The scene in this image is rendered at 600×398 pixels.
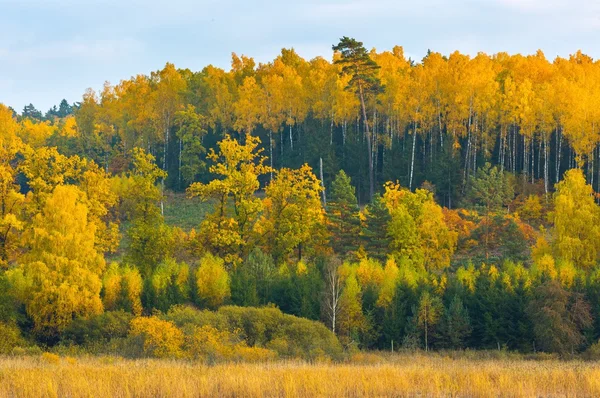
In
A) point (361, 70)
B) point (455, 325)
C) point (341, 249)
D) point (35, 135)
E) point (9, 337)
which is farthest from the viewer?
point (35, 135)

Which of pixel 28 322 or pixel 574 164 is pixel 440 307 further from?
pixel 574 164

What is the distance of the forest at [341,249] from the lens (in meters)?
30.7

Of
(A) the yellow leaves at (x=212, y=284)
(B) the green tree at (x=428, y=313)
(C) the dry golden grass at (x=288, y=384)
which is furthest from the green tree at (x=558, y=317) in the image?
(C) the dry golden grass at (x=288, y=384)

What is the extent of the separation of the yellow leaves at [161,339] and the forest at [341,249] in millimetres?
69

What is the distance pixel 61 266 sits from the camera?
31984 millimetres

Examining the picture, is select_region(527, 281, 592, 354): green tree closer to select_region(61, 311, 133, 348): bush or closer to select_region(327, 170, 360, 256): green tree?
select_region(327, 170, 360, 256): green tree

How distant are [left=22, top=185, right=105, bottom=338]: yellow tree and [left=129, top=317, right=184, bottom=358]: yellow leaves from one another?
20.2 ft

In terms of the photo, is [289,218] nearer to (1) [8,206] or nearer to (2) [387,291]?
(2) [387,291]

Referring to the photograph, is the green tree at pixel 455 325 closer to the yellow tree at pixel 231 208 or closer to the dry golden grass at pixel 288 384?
the yellow tree at pixel 231 208

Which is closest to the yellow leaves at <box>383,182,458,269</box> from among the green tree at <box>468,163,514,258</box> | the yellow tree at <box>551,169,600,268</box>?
the green tree at <box>468,163,514,258</box>

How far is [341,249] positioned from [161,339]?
59.4 feet

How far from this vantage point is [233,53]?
89750mm

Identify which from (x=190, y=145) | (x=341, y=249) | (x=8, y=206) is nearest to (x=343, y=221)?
(x=341, y=249)

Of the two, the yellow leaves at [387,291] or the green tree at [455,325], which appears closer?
the green tree at [455,325]
